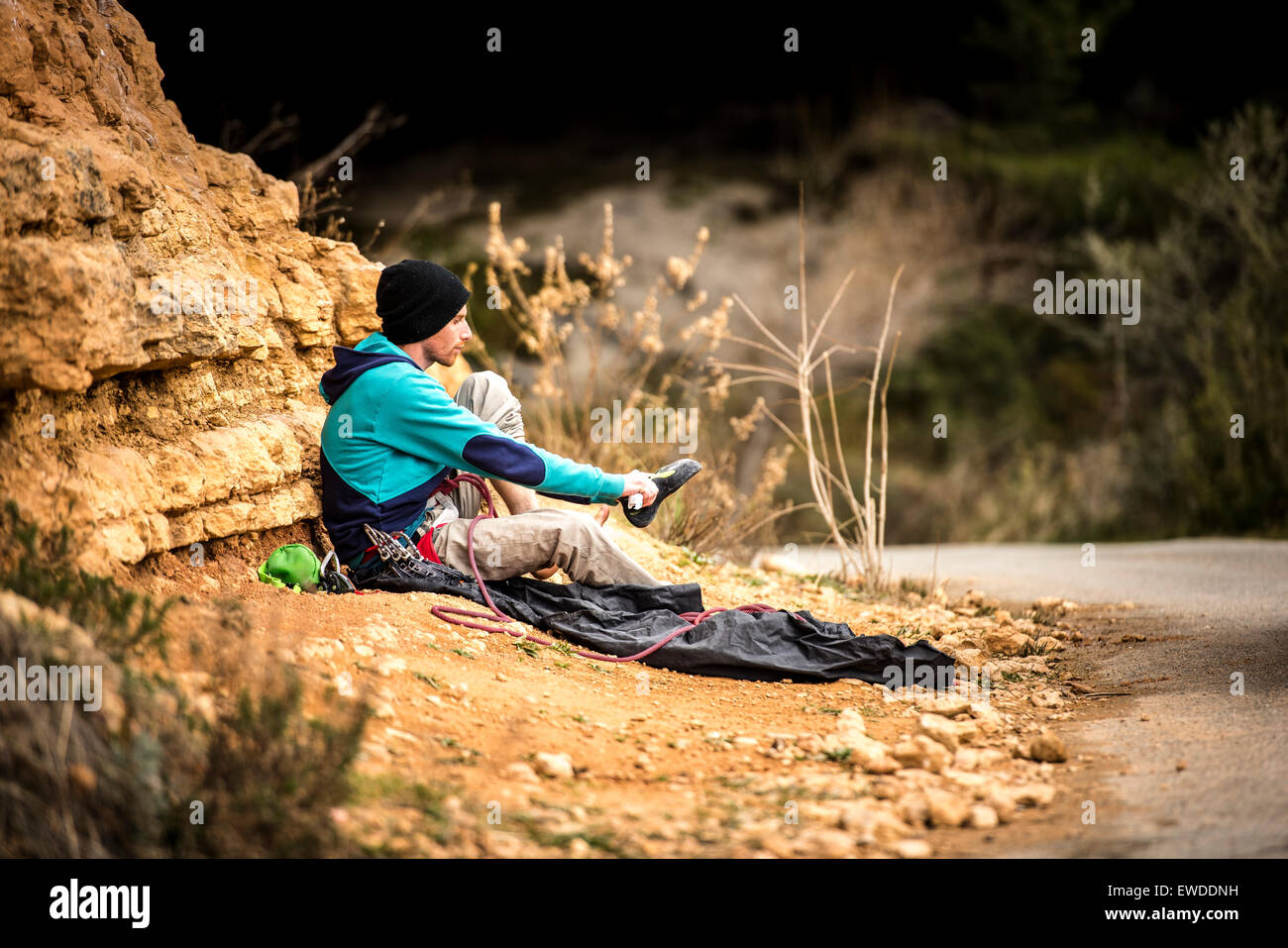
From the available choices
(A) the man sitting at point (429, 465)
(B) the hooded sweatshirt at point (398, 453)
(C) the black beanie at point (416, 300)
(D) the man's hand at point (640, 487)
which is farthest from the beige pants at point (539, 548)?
(C) the black beanie at point (416, 300)

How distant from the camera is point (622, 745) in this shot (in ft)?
8.84

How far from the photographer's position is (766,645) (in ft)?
11.7

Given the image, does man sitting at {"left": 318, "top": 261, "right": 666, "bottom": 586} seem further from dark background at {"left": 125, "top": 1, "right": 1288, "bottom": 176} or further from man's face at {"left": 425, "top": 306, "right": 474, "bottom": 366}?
dark background at {"left": 125, "top": 1, "right": 1288, "bottom": 176}

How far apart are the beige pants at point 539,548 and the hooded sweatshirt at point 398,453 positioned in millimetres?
163

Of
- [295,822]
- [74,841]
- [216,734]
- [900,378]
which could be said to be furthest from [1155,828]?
[900,378]

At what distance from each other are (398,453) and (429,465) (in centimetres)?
11

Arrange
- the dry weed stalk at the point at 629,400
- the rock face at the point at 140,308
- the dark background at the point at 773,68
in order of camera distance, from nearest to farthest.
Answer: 1. the rock face at the point at 140,308
2. the dry weed stalk at the point at 629,400
3. the dark background at the point at 773,68

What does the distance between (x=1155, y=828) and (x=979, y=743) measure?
679 mm

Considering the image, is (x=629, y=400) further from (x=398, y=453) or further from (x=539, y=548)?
(x=398, y=453)

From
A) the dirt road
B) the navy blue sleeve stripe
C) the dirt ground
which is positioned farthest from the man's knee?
the dirt road

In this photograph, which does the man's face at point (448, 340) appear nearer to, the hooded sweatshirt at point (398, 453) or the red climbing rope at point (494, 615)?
the hooded sweatshirt at point (398, 453)

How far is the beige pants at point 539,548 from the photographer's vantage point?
12.1ft

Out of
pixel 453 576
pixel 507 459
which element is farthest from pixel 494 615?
pixel 507 459

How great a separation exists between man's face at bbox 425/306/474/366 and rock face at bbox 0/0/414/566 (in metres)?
0.55
